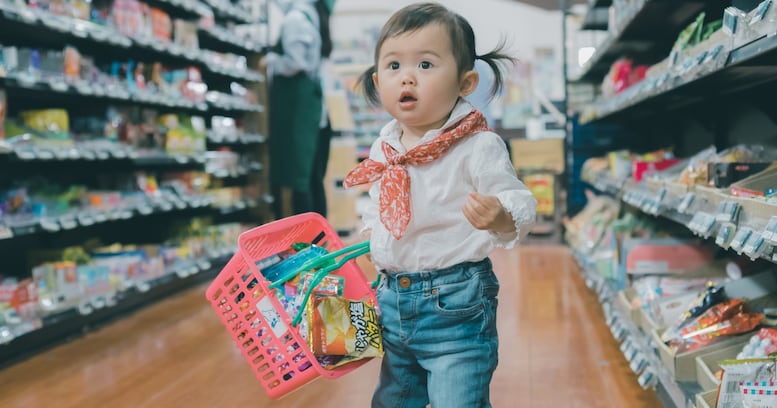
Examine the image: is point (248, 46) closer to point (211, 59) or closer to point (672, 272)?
point (211, 59)

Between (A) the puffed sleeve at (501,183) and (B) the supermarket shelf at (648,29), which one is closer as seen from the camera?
(A) the puffed sleeve at (501,183)

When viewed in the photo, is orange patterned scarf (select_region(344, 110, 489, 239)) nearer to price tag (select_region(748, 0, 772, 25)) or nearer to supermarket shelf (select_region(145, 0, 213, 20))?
price tag (select_region(748, 0, 772, 25))

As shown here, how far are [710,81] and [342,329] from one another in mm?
1874

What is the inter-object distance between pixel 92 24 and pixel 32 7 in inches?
19.3

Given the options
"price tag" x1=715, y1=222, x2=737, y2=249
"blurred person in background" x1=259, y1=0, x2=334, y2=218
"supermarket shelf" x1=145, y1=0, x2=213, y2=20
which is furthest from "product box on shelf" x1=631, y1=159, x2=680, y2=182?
"supermarket shelf" x1=145, y1=0, x2=213, y2=20

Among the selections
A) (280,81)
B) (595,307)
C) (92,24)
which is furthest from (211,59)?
(595,307)

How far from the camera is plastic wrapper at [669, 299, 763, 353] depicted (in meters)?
2.09

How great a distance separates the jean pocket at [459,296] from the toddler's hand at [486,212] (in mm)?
178

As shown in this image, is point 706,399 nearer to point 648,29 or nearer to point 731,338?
point 731,338

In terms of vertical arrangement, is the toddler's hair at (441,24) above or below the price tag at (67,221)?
above

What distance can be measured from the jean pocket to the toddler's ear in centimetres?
37

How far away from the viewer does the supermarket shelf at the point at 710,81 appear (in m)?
1.82

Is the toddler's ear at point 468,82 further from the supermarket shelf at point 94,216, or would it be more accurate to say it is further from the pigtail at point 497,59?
the supermarket shelf at point 94,216

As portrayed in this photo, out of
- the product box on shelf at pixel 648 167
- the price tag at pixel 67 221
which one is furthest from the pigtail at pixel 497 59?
the price tag at pixel 67 221
